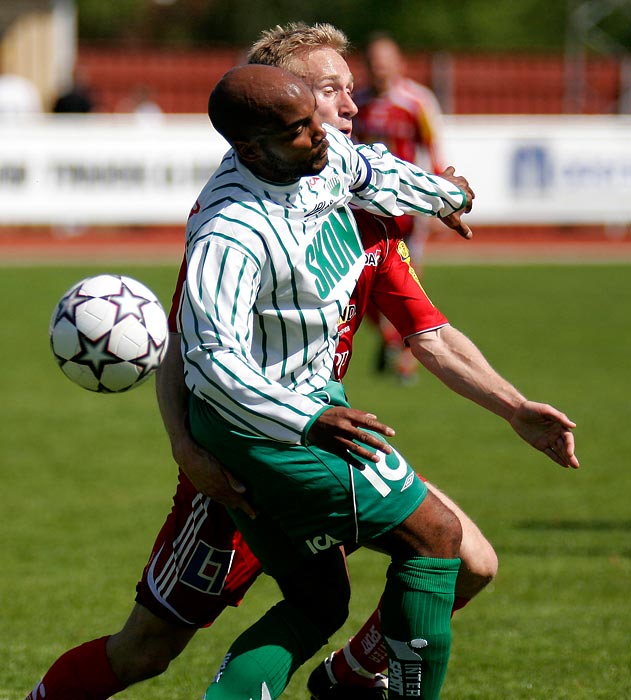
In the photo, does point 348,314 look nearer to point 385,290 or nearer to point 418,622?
point 385,290

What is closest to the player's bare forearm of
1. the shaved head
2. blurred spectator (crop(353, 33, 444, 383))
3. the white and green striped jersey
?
the white and green striped jersey

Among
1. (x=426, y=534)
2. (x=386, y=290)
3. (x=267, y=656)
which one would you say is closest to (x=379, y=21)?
(x=386, y=290)

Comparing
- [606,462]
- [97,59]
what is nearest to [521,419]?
[606,462]

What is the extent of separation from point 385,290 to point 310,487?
0.85 m

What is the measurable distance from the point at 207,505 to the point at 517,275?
633 inches

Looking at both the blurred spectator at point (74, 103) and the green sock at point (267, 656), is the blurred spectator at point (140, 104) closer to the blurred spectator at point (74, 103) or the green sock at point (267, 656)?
the blurred spectator at point (74, 103)

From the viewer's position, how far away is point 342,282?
3.58 m

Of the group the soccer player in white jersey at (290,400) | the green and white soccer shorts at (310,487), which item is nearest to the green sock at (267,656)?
the soccer player in white jersey at (290,400)

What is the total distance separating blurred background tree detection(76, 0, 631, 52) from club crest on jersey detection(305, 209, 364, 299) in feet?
143

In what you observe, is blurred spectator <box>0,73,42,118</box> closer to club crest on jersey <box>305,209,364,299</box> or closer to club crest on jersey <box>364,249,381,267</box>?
club crest on jersey <box>364,249,381,267</box>

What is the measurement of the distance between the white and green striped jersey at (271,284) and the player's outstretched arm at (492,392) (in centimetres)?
42

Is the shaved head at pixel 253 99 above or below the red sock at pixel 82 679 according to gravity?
above

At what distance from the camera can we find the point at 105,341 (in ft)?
12.9

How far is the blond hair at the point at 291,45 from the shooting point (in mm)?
3912
